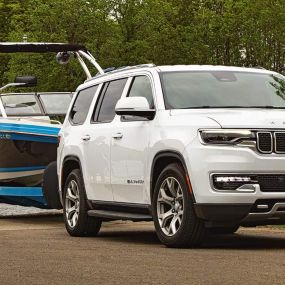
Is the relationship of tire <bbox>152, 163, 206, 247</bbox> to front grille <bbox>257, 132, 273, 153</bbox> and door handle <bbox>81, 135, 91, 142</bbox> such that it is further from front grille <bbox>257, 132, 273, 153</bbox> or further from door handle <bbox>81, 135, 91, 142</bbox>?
→ door handle <bbox>81, 135, 91, 142</bbox>

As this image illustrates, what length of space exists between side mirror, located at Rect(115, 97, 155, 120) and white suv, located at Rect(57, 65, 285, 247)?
0.01 metres

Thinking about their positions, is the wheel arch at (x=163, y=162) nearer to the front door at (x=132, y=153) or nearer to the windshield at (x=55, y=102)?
the front door at (x=132, y=153)

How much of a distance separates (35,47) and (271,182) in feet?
26.6

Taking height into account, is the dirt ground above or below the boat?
above

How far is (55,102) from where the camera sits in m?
18.9

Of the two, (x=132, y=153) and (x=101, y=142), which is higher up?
(x=132, y=153)

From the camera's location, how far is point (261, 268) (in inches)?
330

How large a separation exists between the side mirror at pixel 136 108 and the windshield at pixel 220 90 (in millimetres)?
210

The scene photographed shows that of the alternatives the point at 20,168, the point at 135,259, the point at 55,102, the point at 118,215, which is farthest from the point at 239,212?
the point at 55,102

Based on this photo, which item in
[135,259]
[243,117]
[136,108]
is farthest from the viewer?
[136,108]

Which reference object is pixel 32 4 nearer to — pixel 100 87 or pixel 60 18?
pixel 60 18

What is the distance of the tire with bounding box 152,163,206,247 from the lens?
10180mm

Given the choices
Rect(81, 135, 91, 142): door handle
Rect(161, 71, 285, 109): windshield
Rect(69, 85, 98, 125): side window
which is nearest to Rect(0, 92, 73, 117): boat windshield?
Rect(69, 85, 98, 125): side window

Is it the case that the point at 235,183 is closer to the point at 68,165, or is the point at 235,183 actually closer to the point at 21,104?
the point at 68,165
